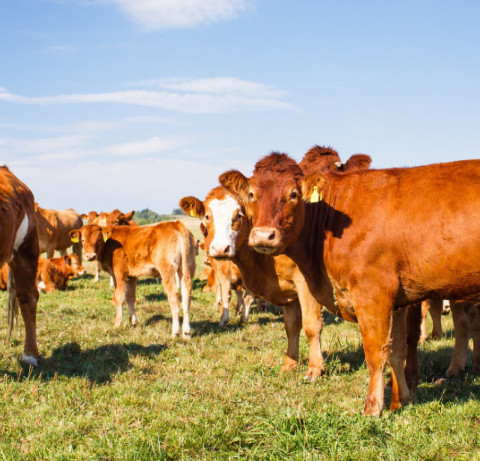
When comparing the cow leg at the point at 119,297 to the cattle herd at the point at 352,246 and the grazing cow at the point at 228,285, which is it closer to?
the grazing cow at the point at 228,285

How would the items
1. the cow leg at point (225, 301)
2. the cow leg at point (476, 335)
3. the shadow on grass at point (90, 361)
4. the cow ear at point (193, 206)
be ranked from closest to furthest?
the shadow on grass at point (90, 361) < the cow leg at point (476, 335) < the cow ear at point (193, 206) < the cow leg at point (225, 301)

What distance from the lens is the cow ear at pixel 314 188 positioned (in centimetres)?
466

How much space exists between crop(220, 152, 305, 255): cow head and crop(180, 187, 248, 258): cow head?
4.33 feet

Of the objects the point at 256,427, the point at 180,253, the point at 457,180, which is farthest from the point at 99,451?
the point at 180,253

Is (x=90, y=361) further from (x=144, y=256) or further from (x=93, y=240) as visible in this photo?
(x=93, y=240)

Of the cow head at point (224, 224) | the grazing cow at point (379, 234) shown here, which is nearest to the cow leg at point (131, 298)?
the cow head at point (224, 224)

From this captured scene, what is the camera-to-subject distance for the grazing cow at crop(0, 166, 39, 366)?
6070 mm

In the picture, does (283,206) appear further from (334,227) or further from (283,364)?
(283,364)

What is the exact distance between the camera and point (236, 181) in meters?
5.44

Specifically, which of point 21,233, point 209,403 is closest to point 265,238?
point 209,403

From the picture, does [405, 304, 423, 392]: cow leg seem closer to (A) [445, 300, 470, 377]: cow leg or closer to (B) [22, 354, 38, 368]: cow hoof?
(A) [445, 300, 470, 377]: cow leg

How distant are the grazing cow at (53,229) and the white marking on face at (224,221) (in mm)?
12744

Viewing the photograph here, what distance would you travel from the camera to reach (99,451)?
3.83 metres

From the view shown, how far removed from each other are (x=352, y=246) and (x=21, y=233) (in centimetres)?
429
